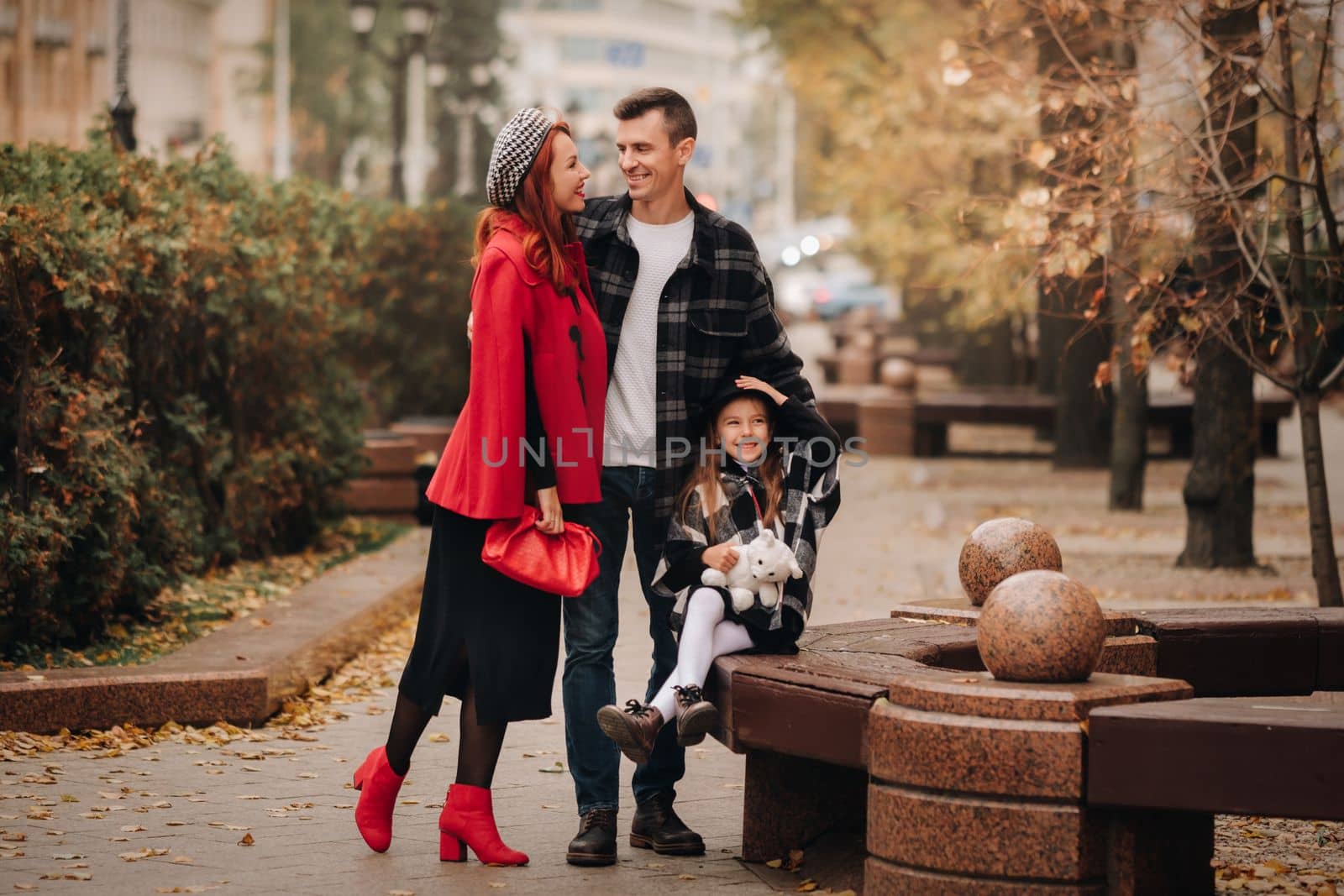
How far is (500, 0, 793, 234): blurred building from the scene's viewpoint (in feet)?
391

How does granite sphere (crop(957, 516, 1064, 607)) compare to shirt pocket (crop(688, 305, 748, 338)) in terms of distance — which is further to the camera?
granite sphere (crop(957, 516, 1064, 607))

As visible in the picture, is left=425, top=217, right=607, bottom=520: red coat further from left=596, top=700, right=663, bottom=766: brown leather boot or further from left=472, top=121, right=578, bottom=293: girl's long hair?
left=596, top=700, right=663, bottom=766: brown leather boot

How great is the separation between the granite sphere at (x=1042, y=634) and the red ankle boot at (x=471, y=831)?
161 cm

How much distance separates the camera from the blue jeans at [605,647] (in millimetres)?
5844

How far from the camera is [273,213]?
12445 mm

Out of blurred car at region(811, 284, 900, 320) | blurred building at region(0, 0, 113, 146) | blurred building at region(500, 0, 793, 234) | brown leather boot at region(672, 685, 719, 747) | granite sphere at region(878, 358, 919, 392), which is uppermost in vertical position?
blurred building at region(500, 0, 793, 234)

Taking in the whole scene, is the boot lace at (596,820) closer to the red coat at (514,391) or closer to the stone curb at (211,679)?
the red coat at (514,391)

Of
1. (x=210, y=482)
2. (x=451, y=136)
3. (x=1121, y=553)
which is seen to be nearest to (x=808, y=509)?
(x=210, y=482)

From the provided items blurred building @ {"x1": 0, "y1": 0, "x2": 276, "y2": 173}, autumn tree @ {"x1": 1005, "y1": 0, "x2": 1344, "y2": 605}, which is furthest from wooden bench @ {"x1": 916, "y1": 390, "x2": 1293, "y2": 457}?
blurred building @ {"x1": 0, "y1": 0, "x2": 276, "y2": 173}

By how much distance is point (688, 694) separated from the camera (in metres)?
5.65

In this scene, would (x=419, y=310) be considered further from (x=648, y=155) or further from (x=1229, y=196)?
(x=648, y=155)

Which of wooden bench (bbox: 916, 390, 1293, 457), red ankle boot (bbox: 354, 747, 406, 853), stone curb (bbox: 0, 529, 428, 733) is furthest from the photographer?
wooden bench (bbox: 916, 390, 1293, 457)

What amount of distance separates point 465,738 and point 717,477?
1.12 metres

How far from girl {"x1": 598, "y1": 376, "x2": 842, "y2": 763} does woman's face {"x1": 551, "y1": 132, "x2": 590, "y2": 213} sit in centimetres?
77
